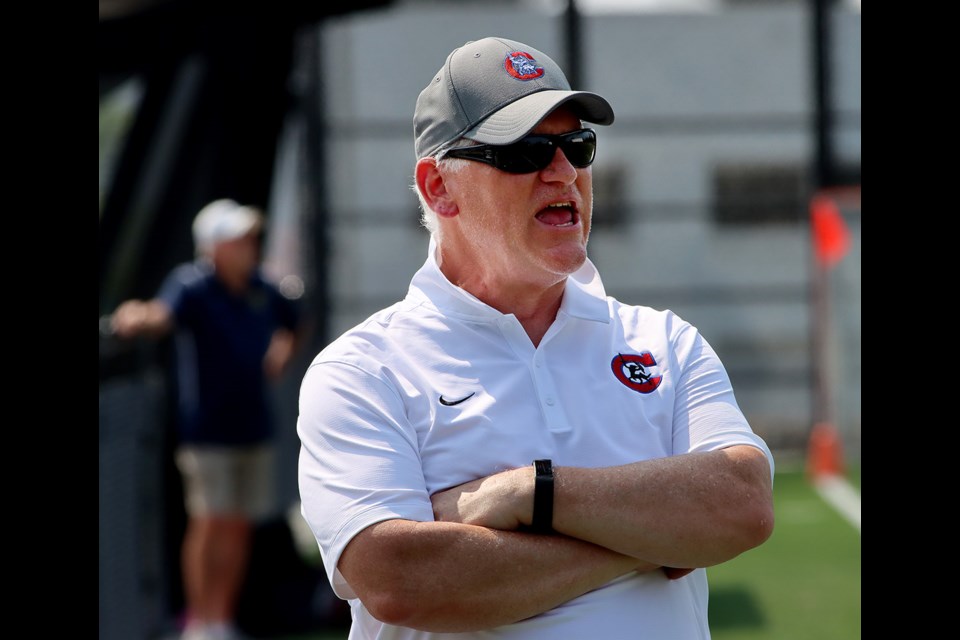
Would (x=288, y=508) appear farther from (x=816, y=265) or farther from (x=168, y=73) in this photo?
(x=816, y=265)

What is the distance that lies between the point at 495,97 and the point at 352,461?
2.02ft

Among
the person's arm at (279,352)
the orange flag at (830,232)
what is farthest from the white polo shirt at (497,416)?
the orange flag at (830,232)

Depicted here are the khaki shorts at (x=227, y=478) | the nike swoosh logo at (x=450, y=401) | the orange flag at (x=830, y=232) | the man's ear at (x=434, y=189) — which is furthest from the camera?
the orange flag at (x=830, y=232)

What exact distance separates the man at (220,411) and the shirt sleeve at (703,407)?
12.0ft

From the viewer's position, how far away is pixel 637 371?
6.31 ft

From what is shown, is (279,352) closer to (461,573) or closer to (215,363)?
(215,363)

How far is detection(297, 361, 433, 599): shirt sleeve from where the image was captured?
1.76 meters

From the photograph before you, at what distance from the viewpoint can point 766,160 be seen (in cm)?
1059

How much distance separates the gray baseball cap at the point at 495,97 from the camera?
1869mm

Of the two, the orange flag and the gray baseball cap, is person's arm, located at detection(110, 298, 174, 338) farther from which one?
the orange flag

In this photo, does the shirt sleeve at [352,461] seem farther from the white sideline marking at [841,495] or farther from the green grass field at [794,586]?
the white sideline marking at [841,495]
